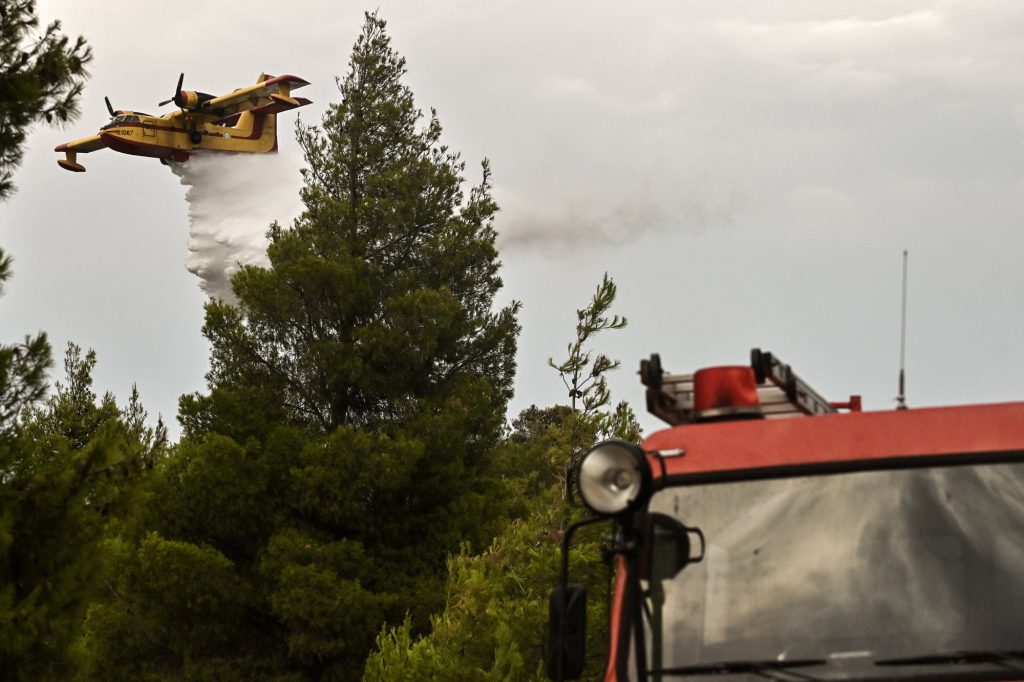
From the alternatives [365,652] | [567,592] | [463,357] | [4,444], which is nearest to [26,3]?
[4,444]

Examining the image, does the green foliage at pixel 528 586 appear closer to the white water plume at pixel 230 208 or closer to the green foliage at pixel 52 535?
the green foliage at pixel 52 535

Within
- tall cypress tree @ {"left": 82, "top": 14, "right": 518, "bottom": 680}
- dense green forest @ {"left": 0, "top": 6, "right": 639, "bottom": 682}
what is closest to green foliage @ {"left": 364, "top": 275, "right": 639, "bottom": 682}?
dense green forest @ {"left": 0, "top": 6, "right": 639, "bottom": 682}

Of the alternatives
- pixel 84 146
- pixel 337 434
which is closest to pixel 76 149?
pixel 84 146

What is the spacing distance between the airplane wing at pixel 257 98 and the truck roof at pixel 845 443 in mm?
53732

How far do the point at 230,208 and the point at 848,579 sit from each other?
50987mm

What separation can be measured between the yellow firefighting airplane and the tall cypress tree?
19.4 meters

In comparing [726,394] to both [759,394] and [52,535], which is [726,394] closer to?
[759,394]

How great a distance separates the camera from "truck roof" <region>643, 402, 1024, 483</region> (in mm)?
6531

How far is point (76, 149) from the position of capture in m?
63.1

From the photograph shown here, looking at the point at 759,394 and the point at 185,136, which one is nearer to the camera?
the point at 759,394

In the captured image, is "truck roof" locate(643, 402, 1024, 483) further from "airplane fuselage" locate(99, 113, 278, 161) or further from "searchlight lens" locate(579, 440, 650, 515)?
"airplane fuselage" locate(99, 113, 278, 161)

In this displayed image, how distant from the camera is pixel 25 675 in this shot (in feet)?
37.2

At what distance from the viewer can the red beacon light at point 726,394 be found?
7074mm

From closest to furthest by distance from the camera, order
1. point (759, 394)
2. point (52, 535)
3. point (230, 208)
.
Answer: point (759, 394) < point (52, 535) < point (230, 208)
